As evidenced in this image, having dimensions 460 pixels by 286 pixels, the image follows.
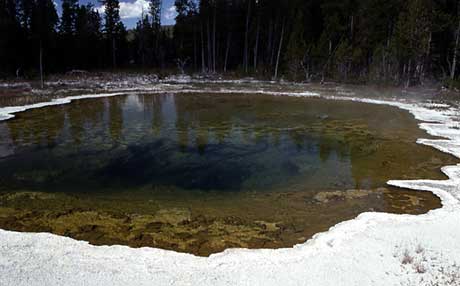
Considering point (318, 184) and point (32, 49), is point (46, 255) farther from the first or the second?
point (32, 49)

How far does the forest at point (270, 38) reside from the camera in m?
33.0

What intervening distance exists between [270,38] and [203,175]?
42867mm

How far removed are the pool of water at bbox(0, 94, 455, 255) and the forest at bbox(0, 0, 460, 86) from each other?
15897 mm

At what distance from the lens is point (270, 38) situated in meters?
50.3

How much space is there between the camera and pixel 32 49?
47062 millimetres

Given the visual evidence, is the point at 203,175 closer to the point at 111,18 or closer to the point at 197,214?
the point at 197,214

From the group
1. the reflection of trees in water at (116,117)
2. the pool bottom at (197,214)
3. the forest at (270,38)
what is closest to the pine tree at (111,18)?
the forest at (270,38)

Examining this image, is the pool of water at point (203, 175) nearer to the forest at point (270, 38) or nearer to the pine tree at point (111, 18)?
the forest at point (270, 38)

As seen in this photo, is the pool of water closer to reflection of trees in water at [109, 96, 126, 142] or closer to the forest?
reflection of trees in water at [109, 96, 126, 142]

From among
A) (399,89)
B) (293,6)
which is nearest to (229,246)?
(399,89)

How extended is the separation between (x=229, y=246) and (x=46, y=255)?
A: 3.05 meters

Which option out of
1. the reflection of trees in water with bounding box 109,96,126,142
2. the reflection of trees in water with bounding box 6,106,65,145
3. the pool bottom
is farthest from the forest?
the pool bottom

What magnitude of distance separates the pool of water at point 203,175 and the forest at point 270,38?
1590 centimetres

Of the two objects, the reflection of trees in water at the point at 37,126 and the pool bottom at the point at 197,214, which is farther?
the reflection of trees in water at the point at 37,126
